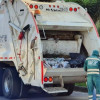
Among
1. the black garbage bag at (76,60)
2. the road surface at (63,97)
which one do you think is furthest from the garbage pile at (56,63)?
the road surface at (63,97)

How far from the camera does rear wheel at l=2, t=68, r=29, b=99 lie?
422 inches

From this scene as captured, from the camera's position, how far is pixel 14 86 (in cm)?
1070

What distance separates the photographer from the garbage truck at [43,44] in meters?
9.77

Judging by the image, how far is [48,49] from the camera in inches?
423

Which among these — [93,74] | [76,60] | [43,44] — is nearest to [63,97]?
[76,60]

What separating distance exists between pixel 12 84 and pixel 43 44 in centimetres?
142

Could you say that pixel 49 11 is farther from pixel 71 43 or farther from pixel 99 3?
pixel 99 3

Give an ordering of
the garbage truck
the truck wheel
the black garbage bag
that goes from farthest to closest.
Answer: the truck wheel < the black garbage bag < the garbage truck

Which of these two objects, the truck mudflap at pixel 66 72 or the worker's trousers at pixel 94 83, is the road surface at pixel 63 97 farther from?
the worker's trousers at pixel 94 83

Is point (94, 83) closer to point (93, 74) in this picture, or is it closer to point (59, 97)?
point (93, 74)

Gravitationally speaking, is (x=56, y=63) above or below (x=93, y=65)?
below

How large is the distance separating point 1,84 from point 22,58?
169cm

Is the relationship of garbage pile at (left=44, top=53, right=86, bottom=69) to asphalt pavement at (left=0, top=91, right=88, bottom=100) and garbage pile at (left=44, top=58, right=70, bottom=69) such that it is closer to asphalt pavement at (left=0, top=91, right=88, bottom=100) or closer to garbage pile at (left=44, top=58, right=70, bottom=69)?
garbage pile at (left=44, top=58, right=70, bottom=69)

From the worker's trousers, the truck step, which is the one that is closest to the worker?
the worker's trousers
